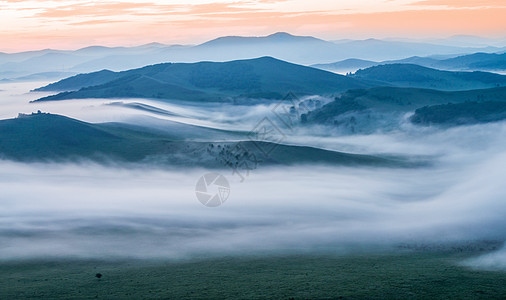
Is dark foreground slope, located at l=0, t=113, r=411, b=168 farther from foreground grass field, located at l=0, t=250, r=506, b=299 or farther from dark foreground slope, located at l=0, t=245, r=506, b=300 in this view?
dark foreground slope, located at l=0, t=245, r=506, b=300

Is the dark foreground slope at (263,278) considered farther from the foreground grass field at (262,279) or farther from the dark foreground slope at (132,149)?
the dark foreground slope at (132,149)

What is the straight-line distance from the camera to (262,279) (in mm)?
66125

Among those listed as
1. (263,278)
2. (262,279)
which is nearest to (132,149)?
(263,278)

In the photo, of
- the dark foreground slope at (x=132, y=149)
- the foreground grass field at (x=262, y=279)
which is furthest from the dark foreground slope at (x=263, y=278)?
the dark foreground slope at (x=132, y=149)

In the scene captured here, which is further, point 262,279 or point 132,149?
point 132,149

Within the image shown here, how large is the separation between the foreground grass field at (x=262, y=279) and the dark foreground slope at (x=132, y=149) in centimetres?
7804

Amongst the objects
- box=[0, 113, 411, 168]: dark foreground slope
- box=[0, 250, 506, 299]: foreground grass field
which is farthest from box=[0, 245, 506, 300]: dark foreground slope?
box=[0, 113, 411, 168]: dark foreground slope

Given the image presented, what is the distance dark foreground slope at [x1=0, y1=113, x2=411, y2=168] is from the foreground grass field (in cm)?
7804

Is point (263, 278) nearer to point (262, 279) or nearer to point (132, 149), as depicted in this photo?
point (262, 279)

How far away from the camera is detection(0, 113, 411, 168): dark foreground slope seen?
155000 mm

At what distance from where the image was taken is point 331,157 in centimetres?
15938

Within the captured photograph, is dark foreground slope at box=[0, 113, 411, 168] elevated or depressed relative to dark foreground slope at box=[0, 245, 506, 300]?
elevated

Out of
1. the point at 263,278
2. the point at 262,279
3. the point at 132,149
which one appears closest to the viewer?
the point at 262,279

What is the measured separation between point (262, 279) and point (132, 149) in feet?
354
